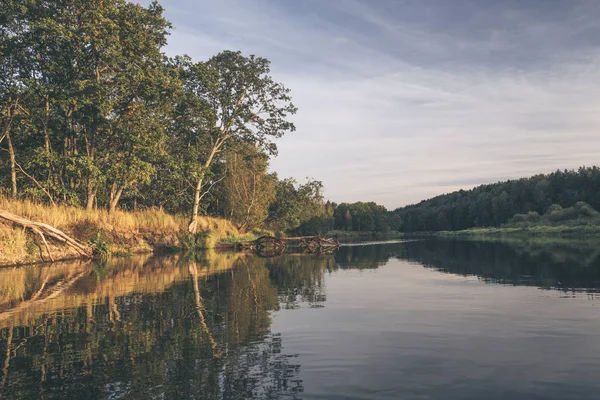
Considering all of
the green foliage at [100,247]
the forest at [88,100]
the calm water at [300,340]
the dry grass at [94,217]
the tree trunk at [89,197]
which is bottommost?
the calm water at [300,340]

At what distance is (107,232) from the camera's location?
32625 millimetres

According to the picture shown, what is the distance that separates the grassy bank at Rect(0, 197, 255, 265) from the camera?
2425 cm

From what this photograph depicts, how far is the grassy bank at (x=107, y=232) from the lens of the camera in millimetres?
24250

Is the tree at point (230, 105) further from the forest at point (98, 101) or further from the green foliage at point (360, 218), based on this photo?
the green foliage at point (360, 218)

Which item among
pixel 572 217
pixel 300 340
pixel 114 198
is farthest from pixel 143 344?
pixel 572 217

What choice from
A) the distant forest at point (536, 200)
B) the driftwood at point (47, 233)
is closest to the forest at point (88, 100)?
the driftwood at point (47, 233)

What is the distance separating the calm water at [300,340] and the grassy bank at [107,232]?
915 centimetres

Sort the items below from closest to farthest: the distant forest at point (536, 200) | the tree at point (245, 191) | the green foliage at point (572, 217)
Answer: the tree at point (245, 191), the green foliage at point (572, 217), the distant forest at point (536, 200)

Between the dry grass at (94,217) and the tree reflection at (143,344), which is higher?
the dry grass at (94,217)

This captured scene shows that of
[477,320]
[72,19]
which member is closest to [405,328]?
[477,320]

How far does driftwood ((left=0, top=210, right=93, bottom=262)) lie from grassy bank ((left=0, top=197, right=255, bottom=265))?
1.47ft

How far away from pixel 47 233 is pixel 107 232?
21.0 ft

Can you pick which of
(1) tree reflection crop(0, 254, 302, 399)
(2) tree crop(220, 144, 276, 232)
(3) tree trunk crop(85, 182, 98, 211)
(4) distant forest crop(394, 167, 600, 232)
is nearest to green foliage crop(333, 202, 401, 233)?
(4) distant forest crop(394, 167, 600, 232)

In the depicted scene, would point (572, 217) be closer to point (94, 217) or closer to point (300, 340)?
point (94, 217)
